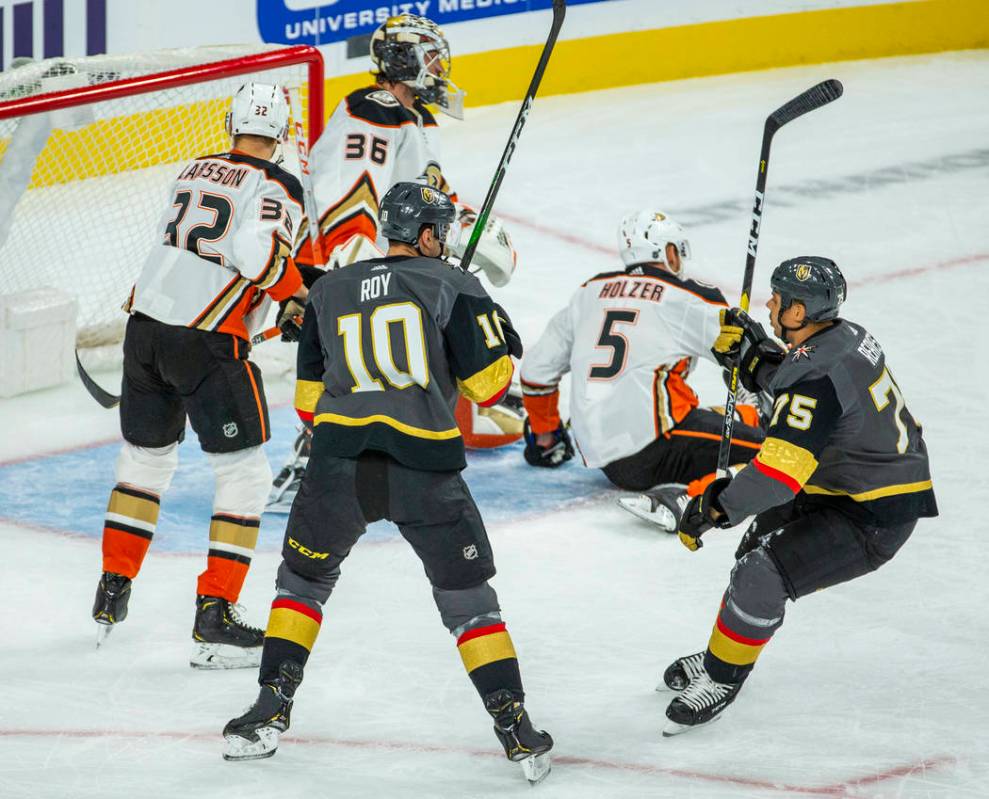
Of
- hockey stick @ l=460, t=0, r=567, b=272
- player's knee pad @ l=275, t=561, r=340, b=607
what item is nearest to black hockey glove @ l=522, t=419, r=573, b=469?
hockey stick @ l=460, t=0, r=567, b=272

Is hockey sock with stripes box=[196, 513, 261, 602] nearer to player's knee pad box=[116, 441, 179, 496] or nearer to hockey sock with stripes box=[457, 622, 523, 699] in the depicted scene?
player's knee pad box=[116, 441, 179, 496]

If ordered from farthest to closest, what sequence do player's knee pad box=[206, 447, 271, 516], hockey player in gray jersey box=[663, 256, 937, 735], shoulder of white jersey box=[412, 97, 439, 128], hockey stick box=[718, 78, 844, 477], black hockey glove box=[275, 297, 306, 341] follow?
shoulder of white jersey box=[412, 97, 439, 128], black hockey glove box=[275, 297, 306, 341], player's knee pad box=[206, 447, 271, 516], hockey stick box=[718, 78, 844, 477], hockey player in gray jersey box=[663, 256, 937, 735]

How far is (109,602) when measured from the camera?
4.26m

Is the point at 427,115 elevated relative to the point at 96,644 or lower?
elevated

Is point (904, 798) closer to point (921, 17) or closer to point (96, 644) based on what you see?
point (96, 644)


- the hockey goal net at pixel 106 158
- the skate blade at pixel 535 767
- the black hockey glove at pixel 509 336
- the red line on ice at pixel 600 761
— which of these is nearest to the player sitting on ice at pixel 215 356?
the red line on ice at pixel 600 761

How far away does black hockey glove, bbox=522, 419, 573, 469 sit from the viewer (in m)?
5.61

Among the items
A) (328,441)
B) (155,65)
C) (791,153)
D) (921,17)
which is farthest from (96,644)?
(921,17)

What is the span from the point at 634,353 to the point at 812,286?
59.3 inches

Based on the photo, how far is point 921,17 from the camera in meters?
10.9

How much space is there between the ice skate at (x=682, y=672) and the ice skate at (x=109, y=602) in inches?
53.4

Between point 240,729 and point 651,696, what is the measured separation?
1.00 meters

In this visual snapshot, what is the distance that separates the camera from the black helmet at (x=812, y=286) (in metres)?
3.70

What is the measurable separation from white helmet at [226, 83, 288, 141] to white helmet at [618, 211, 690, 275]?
1311 mm
